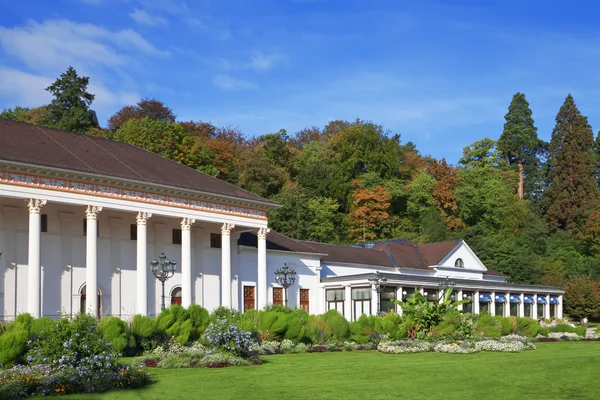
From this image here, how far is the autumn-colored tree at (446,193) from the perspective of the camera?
3268 inches

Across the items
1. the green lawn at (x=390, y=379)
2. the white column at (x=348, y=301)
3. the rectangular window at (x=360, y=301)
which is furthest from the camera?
the white column at (x=348, y=301)

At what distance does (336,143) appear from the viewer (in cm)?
8781

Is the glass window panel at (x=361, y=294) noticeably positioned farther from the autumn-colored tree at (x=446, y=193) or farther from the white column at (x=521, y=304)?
the autumn-colored tree at (x=446, y=193)

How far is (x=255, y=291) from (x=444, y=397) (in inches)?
1341

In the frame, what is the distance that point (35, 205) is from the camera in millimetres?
36781

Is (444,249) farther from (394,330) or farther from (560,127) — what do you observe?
(560,127)

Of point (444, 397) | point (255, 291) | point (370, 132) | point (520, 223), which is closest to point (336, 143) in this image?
point (370, 132)

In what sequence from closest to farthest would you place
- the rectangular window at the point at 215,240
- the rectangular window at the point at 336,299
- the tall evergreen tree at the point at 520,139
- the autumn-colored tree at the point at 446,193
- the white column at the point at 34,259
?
the white column at the point at 34,259
the rectangular window at the point at 215,240
the rectangular window at the point at 336,299
the autumn-colored tree at the point at 446,193
the tall evergreen tree at the point at 520,139

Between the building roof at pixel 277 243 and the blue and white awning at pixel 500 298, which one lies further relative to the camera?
the blue and white awning at pixel 500 298

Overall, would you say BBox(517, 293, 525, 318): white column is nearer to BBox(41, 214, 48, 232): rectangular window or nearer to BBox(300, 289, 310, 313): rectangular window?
BBox(300, 289, 310, 313): rectangular window

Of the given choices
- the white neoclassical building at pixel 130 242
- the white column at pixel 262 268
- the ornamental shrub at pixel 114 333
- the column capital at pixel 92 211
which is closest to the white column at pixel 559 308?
the white neoclassical building at pixel 130 242

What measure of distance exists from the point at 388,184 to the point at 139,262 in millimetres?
44417

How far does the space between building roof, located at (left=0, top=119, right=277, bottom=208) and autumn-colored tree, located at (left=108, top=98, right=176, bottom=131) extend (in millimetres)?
39055

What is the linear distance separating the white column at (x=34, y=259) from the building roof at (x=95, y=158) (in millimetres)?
2174
